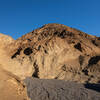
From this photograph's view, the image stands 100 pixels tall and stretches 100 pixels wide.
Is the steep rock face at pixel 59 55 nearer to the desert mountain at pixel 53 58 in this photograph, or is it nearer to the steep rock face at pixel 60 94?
the desert mountain at pixel 53 58

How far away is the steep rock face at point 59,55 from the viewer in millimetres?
15140

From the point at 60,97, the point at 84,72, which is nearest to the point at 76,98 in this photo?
the point at 60,97

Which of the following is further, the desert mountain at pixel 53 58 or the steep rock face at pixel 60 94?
the desert mountain at pixel 53 58

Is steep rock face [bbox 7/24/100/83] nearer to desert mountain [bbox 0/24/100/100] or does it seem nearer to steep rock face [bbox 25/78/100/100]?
desert mountain [bbox 0/24/100/100]

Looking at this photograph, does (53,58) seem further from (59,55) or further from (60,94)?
(60,94)

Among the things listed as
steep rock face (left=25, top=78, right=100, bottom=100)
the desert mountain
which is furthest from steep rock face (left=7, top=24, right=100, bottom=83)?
steep rock face (left=25, top=78, right=100, bottom=100)

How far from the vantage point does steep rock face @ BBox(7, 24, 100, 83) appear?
49.7ft

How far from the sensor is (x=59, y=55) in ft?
58.0

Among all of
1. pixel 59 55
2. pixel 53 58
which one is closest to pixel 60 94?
pixel 53 58

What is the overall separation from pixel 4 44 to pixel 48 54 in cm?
830

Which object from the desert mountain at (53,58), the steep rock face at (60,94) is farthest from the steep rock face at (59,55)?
the steep rock face at (60,94)

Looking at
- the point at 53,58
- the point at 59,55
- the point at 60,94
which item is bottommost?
the point at 60,94

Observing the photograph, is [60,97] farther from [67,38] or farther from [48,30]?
[48,30]

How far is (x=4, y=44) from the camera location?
807 inches
